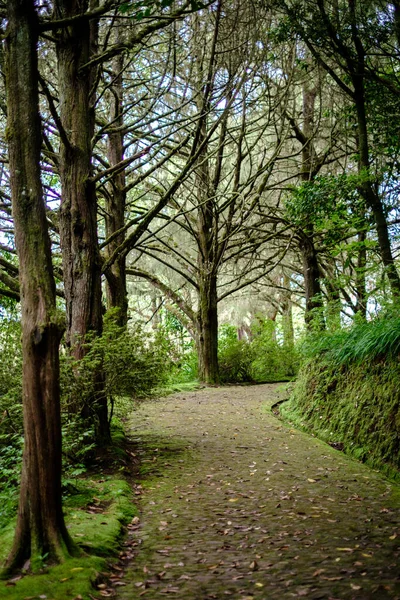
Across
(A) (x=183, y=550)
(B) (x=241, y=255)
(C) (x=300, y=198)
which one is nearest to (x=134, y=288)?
(B) (x=241, y=255)

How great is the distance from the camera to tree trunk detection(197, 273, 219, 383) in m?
16.9

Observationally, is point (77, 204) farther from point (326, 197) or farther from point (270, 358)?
point (270, 358)

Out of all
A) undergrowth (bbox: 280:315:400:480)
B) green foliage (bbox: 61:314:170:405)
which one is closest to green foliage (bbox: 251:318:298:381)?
undergrowth (bbox: 280:315:400:480)

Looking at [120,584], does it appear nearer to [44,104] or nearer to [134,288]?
[44,104]

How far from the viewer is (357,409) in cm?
774

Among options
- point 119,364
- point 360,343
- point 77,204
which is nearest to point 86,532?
point 119,364

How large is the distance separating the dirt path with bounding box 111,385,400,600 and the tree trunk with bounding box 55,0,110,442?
158 cm

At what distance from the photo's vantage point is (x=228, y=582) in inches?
144

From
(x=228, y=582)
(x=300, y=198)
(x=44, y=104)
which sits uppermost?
(x=44, y=104)

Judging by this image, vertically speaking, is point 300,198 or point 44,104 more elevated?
point 44,104

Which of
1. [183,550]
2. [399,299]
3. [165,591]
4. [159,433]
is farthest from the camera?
[159,433]

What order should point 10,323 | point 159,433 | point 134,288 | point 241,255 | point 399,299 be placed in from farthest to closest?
point 134,288, point 241,255, point 159,433, point 399,299, point 10,323

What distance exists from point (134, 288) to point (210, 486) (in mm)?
18997

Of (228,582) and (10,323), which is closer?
(228,582)
